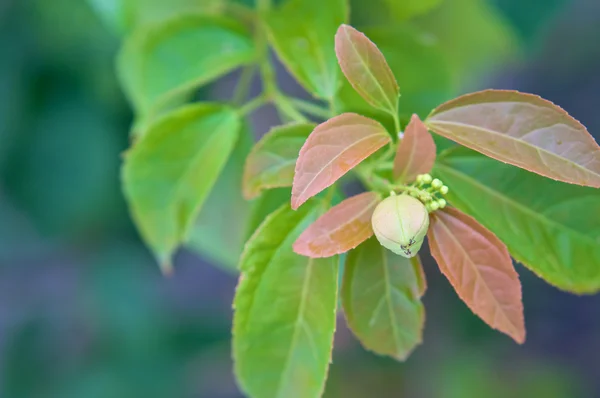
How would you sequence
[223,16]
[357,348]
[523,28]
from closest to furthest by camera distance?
[223,16] < [523,28] < [357,348]

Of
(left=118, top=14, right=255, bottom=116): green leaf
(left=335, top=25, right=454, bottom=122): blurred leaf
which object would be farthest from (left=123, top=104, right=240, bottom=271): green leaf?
(left=335, top=25, right=454, bottom=122): blurred leaf

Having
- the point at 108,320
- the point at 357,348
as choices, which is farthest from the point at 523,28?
the point at 108,320

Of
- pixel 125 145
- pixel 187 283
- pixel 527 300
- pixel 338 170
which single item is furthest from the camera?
pixel 187 283

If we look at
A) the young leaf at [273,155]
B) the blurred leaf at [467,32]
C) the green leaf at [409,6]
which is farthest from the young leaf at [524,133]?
the blurred leaf at [467,32]

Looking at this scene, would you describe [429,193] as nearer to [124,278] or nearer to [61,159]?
[61,159]

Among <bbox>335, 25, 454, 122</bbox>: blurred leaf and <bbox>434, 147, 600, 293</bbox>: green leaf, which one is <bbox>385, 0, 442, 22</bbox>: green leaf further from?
<bbox>434, 147, 600, 293</bbox>: green leaf

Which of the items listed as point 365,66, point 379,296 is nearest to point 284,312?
point 379,296

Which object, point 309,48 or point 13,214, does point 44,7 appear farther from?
point 309,48
